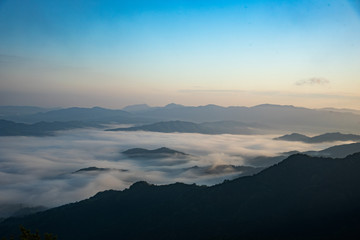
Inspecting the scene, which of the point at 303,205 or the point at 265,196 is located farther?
the point at 265,196

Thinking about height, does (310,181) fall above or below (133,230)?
above

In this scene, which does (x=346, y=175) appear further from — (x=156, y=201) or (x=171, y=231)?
(x=156, y=201)

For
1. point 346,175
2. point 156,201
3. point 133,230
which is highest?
point 346,175

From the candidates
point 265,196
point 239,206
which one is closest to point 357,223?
point 265,196

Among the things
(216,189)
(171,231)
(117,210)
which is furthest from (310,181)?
(117,210)

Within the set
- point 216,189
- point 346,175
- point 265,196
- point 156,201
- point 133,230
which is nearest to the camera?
point 346,175

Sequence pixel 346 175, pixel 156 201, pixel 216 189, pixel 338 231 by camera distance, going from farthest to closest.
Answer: pixel 156 201 < pixel 216 189 < pixel 346 175 < pixel 338 231
